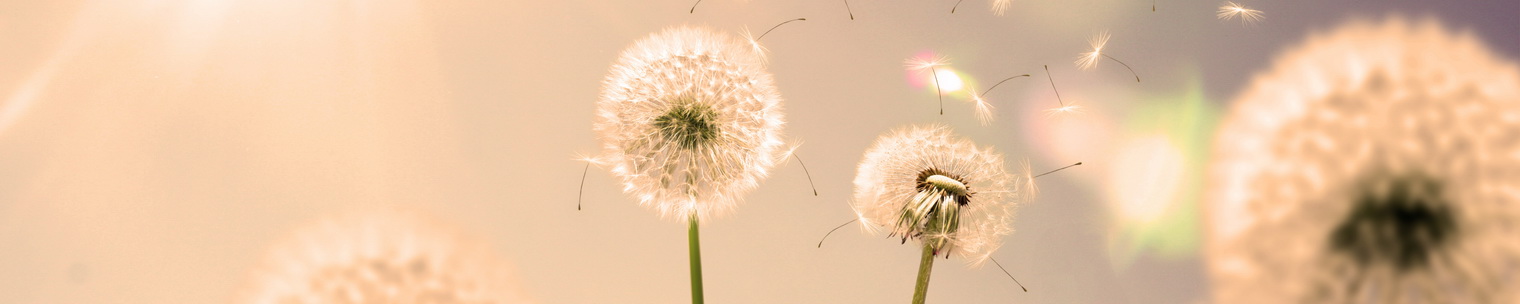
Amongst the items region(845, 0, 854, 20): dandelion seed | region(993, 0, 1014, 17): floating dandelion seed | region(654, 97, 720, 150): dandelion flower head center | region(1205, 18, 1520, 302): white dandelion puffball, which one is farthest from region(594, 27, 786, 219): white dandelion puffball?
region(1205, 18, 1520, 302): white dandelion puffball

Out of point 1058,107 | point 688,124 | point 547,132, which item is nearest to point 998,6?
point 1058,107

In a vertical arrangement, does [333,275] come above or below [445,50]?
below

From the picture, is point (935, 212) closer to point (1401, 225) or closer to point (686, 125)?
point (686, 125)

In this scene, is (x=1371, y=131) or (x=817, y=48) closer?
(x=1371, y=131)

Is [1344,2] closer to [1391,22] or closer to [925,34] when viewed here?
[1391,22]

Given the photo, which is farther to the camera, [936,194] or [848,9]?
[848,9]

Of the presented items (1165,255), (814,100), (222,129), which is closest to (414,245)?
(222,129)

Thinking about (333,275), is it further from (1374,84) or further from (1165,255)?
(1374,84)
